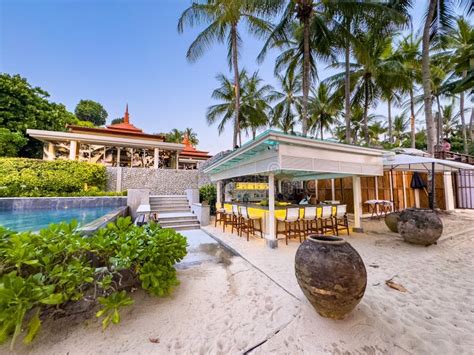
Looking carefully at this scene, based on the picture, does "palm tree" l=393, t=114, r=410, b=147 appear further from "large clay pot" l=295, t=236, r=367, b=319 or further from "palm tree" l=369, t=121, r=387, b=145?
"large clay pot" l=295, t=236, r=367, b=319

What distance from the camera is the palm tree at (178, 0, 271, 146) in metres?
9.86

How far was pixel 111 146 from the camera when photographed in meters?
14.9

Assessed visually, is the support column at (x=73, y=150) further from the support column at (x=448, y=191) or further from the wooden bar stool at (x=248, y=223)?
the support column at (x=448, y=191)

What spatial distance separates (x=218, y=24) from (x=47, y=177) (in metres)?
12.8

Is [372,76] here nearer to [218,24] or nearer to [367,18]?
[367,18]

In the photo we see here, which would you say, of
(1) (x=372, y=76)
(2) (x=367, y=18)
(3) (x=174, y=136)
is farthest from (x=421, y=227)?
(3) (x=174, y=136)

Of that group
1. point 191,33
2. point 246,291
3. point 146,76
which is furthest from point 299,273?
point 146,76

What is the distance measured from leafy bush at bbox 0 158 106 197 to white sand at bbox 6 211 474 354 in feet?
37.3

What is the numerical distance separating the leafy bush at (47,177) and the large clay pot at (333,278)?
516 inches

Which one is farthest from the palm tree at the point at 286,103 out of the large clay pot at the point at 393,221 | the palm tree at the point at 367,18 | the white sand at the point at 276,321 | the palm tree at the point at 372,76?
the white sand at the point at 276,321

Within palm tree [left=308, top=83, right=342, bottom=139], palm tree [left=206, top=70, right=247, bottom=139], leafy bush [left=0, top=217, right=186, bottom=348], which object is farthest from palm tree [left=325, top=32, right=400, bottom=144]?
leafy bush [left=0, top=217, right=186, bottom=348]

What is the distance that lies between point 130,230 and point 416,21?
14.8 m

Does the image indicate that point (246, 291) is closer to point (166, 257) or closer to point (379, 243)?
point (166, 257)

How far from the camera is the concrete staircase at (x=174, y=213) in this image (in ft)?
26.2
